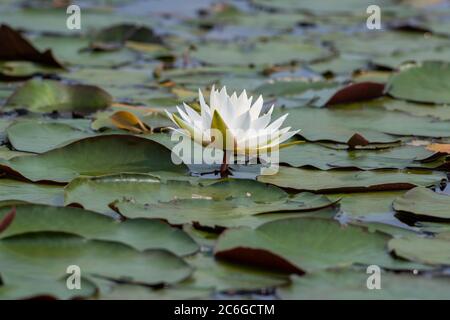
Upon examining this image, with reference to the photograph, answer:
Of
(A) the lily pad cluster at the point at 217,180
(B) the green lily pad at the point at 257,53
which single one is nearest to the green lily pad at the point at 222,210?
(A) the lily pad cluster at the point at 217,180

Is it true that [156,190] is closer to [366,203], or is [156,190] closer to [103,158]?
[103,158]

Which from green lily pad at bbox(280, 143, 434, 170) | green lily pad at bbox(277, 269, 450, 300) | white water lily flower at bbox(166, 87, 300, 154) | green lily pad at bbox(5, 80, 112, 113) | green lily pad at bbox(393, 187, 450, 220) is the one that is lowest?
green lily pad at bbox(277, 269, 450, 300)

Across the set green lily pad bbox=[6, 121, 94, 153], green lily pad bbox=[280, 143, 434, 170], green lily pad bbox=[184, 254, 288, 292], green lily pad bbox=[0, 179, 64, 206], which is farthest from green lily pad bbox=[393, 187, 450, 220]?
green lily pad bbox=[6, 121, 94, 153]

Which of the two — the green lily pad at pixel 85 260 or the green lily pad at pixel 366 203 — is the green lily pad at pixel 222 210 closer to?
the green lily pad at pixel 366 203

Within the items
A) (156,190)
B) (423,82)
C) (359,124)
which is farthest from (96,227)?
(423,82)

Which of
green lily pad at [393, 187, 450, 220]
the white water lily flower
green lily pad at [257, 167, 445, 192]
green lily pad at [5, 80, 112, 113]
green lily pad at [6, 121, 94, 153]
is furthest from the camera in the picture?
green lily pad at [5, 80, 112, 113]

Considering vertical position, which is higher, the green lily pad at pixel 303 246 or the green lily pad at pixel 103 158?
the green lily pad at pixel 103 158

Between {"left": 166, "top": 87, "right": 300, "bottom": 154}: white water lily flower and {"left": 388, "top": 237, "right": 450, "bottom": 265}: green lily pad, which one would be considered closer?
{"left": 388, "top": 237, "right": 450, "bottom": 265}: green lily pad

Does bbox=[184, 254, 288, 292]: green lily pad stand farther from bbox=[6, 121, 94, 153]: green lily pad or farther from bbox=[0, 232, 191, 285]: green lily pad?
bbox=[6, 121, 94, 153]: green lily pad

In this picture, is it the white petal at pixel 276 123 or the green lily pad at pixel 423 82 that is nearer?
the white petal at pixel 276 123
